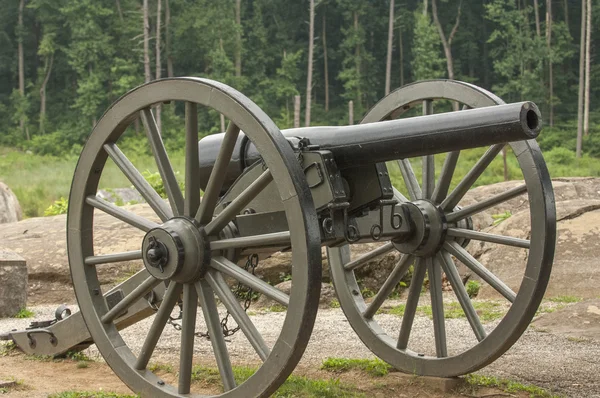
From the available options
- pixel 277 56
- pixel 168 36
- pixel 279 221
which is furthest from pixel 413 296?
pixel 277 56

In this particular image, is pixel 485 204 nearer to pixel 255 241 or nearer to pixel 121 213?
pixel 255 241

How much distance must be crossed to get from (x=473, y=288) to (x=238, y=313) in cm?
650

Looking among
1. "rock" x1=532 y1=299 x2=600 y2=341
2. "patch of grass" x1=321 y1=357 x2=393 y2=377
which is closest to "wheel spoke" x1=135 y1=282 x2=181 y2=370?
"patch of grass" x1=321 y1=357 x2=393 y2=377

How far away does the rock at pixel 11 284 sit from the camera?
9453 millimetres

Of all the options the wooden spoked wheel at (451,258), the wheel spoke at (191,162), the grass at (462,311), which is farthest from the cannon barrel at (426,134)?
the grass at (462,311)

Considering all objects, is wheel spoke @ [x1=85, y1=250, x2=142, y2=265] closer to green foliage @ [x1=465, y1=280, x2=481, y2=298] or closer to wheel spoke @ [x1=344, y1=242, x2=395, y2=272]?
wheel spoke @ [x1=344, y1=242, x2=395, y2=272]

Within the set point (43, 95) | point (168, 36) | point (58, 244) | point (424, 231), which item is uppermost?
point (168, 36)

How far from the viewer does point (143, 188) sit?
5.64m

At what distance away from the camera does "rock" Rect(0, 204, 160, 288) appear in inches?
446

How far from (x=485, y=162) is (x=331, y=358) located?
183cm

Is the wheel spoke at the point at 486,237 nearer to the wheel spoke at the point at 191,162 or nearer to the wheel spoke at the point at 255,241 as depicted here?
the wheel spoke at the point at 255,241

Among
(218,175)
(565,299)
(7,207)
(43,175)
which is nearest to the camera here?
(218,175)

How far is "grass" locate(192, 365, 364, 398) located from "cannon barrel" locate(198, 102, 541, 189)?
1.50m

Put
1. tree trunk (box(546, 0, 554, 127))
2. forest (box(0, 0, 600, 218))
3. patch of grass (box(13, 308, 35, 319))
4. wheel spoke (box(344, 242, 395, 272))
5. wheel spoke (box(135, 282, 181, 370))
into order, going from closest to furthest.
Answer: wheel spoke (box(135, 282, 181, 370)) < wheel spoke (box(344, 242, 395, 272)) < patch of grass (box(13, 308, 35, 319)) < tree trunk (box(546, 0, 554, 127)) < forest (box(0, 0, 600, 218))
